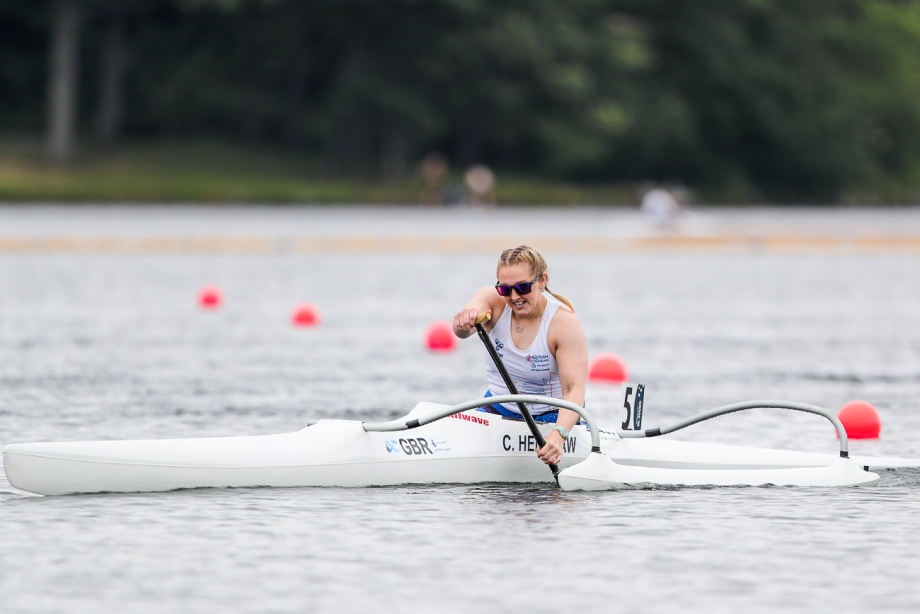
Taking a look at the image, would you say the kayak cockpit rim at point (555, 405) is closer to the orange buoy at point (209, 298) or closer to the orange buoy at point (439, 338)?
the orange buoy at point (439, 338)

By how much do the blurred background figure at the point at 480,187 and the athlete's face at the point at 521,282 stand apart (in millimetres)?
56619

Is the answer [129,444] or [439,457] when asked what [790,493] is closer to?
[439,457]

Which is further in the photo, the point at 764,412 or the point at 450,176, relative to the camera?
the point at 450,176

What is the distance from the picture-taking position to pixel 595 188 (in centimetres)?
7612

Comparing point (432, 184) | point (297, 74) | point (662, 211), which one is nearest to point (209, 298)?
point (662, 211)

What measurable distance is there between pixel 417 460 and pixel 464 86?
64085 millimetres

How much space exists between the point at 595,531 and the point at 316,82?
69.1 meters

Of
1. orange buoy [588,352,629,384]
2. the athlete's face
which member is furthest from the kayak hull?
orange buoy [588,352,629,384]

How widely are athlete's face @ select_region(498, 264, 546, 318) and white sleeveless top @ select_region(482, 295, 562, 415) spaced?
12cm

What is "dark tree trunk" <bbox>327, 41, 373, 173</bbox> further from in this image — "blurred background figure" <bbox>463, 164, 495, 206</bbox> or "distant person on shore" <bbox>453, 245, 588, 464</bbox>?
"distant person on shore" <bbox>453, 245, 588, 464</bbox>

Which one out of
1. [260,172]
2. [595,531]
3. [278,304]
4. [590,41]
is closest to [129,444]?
[595,531]

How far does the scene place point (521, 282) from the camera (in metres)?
9.60

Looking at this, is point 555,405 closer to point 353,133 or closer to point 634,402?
point 634,402

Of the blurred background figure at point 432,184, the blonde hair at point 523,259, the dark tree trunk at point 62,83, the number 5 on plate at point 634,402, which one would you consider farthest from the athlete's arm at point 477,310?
the blurred background figure at point 432,184
